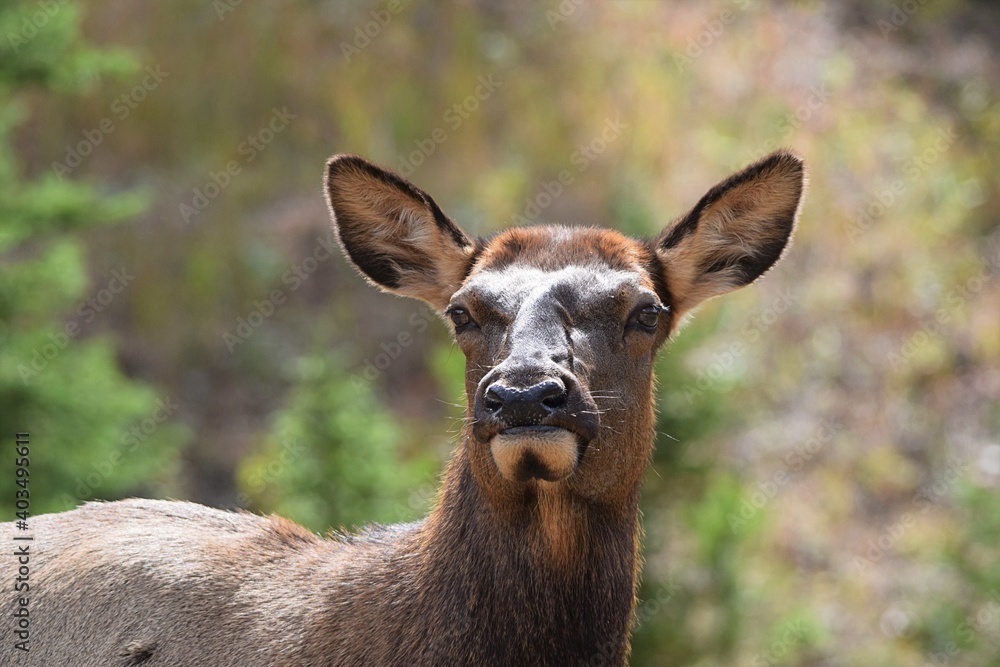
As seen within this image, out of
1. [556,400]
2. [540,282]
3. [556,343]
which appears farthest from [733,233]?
[556,400]

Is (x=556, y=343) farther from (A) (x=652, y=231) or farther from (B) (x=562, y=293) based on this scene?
(A) (x=652, y=231)

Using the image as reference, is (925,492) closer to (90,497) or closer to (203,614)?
(90,497)

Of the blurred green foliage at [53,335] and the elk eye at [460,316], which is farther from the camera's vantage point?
the blurred green foliage at [53,335]

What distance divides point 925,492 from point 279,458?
11428mm

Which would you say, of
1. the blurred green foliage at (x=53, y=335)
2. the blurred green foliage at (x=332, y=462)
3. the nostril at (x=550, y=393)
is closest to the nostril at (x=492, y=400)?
the nostril at (x=550, y=393)

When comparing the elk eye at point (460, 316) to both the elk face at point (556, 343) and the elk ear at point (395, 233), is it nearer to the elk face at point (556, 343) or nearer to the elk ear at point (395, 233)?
the elk face at point (556, 343)

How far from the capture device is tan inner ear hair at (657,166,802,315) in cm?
600

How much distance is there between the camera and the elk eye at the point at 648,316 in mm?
5410

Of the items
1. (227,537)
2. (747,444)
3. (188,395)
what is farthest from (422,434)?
(227,537)

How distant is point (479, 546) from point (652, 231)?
389 inches

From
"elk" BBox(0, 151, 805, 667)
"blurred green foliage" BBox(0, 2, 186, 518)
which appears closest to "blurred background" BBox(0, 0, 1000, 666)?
"blurred green foliage" BBox(0, 2, 186, 518)

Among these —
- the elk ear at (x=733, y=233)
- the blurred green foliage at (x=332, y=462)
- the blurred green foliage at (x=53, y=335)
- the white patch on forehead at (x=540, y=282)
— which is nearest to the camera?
the white patch on forehead at (x=540, y=282)

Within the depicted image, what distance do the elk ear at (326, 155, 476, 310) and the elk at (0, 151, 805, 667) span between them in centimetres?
39

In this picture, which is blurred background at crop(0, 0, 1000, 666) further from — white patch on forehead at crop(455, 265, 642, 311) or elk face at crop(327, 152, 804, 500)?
white patch on forehead at crop(455, 265, 642, 311)
